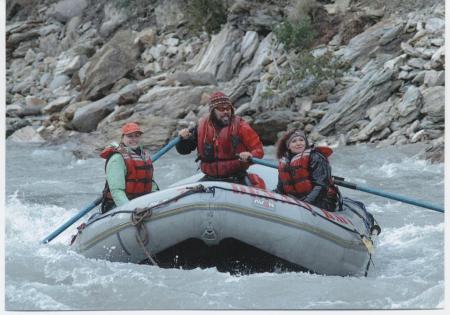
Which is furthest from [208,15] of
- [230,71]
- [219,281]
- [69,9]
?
[219,281]

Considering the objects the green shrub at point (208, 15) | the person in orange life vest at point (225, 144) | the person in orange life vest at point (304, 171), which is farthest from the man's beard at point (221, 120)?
the green shrub at point (208, 15)

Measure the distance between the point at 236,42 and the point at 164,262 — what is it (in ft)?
31.4

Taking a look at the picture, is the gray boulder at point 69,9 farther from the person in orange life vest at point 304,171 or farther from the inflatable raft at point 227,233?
the inflatable raft at point 227,233

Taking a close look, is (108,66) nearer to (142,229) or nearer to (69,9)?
(69,9)

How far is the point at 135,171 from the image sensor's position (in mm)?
4656

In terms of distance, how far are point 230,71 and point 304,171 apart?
28.1ft

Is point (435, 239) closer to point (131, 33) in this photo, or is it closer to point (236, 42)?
point (236, 42)

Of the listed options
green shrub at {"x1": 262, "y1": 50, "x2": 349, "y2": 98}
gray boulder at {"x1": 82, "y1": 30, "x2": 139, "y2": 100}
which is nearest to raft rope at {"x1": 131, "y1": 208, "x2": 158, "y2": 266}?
green shrub at {"x1": 262, "y1": 50, "x2": 349, "y2": 98}

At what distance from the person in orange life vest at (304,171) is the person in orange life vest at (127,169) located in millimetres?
763

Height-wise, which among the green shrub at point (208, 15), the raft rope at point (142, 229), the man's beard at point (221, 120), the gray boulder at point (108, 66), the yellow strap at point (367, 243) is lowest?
the gray boulder at point (108, 66)

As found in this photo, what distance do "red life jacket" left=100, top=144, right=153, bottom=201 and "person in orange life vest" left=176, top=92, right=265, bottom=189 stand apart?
36 cm

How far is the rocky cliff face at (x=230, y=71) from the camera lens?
10.0 m

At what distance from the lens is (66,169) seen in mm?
9141
